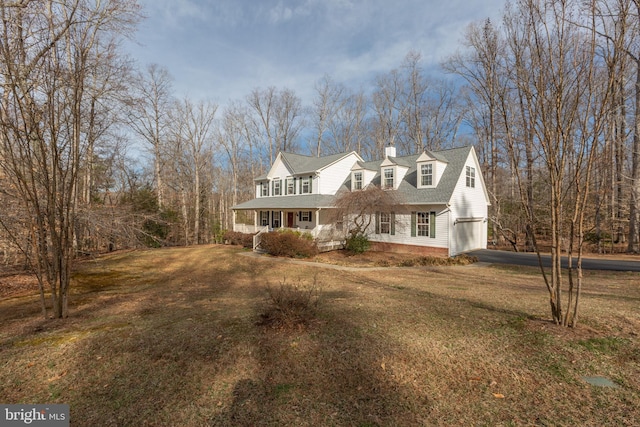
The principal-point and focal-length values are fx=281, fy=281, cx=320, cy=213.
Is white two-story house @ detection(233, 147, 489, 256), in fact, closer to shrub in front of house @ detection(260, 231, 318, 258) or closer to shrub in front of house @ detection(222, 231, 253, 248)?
shrub in front of house @ detection(222, 231, 253, 248)

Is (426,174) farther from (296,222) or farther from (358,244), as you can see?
(296,222)

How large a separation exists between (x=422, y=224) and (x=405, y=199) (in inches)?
71.0

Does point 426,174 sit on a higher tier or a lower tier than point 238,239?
higher

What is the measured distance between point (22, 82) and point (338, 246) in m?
15.0

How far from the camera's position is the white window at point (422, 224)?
16406mm

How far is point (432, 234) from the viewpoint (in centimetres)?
1605

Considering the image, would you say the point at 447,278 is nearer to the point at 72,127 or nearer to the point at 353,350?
the point at 353,350

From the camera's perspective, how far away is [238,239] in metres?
21.6

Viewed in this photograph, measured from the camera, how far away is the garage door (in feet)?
53.4

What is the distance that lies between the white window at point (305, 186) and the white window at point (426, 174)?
8209mm

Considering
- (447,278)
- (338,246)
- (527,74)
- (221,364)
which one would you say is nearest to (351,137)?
(338,246)

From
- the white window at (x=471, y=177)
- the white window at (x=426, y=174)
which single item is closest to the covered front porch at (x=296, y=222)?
the white window at (x=426, y=174)

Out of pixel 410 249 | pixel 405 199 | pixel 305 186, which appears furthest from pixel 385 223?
pixel 305 186

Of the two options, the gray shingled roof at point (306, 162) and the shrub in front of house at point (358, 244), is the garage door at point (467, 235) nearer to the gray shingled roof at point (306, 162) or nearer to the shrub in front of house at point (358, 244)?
the shrub in front of house at point (358, 244)
